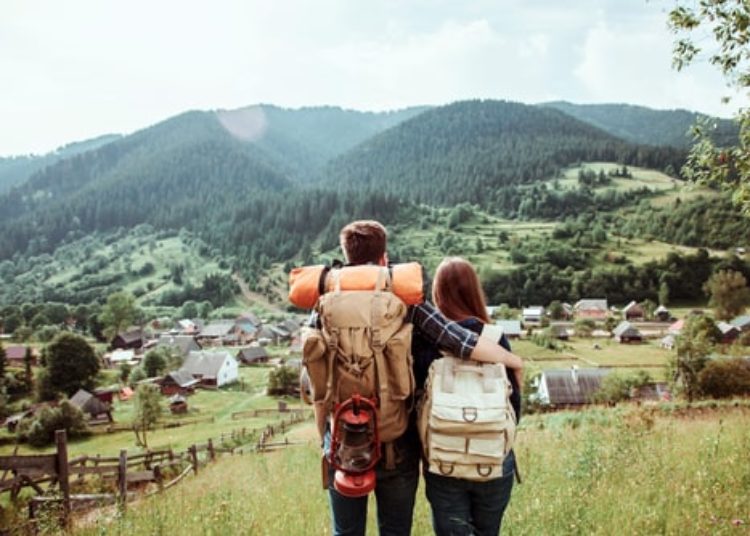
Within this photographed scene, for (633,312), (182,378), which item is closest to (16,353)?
(182,378)

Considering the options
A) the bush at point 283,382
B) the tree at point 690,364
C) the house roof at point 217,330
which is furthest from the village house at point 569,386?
the house roof at point 217,330

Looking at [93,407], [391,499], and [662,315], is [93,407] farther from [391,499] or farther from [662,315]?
[662,315]

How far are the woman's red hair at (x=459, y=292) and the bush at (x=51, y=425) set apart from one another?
37947 mm

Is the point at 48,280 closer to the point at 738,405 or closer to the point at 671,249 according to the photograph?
the point at 671,249

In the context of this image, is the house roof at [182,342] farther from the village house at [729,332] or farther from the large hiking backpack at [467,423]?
the large hiking backpack at [467,423]

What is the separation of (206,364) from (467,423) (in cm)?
6052

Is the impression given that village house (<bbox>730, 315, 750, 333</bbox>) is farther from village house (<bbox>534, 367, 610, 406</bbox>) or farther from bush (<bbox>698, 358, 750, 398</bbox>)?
→ bush (<bbox>698, 358, 750, 398</bbox>)

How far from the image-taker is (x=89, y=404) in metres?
41.4

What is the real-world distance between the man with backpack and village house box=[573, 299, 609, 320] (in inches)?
3463

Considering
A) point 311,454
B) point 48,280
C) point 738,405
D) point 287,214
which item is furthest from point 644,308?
point 48,280

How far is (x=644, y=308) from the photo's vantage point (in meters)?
85.8

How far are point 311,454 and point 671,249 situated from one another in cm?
11494

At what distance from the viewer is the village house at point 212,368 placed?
57.4 metres

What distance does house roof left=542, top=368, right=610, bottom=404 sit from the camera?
3775 cm
